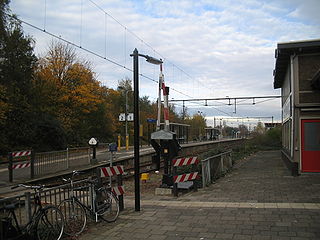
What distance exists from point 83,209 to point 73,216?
0.75 feet

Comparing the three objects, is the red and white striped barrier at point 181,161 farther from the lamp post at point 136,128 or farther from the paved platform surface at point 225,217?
the lamp post at point 136,128

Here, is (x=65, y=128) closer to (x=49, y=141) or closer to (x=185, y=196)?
(x=49, y=141)

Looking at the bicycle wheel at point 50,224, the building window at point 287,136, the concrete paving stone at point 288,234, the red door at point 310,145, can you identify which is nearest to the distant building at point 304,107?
the red door at point 310,145

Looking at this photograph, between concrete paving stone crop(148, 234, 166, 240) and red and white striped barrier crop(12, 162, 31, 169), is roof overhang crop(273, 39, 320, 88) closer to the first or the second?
concrete paving stone crop(148, 234, 166, 240)

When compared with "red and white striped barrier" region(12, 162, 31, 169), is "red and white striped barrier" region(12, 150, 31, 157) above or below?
above

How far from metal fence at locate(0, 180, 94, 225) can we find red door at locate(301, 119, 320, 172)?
9825 mm

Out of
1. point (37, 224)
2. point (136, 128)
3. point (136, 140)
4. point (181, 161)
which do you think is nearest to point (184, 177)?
point (181, 161)

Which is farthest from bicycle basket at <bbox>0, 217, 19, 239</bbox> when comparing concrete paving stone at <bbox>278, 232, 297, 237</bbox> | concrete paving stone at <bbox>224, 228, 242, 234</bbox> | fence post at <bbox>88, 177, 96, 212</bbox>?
concrete paving stone at <bbox>278, 232, 297, 237</bbox>

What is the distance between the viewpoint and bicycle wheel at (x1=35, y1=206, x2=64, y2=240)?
5.01 metres

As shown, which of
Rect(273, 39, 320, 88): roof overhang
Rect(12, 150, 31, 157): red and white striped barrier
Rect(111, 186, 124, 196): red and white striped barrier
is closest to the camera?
Rect(111, 186, 124, 196): red and white striped barrier

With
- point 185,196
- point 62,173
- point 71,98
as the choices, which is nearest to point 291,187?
point 185,196

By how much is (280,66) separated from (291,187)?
28.1 ft

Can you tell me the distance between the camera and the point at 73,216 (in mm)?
5992

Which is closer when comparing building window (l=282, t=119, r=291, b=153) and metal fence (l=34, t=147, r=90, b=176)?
metal fence (l=34, t=147, r=90, b=176)
